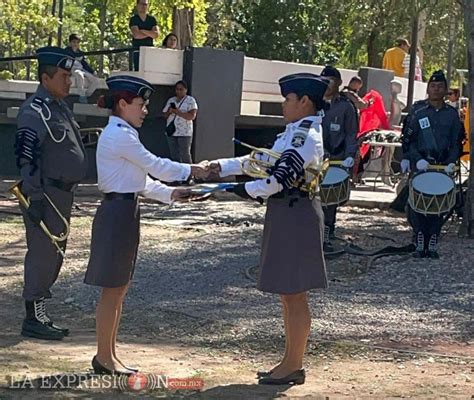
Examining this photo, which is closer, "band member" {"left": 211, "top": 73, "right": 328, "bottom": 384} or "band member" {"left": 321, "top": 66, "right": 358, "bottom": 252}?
"band member" {"left": 211, "top": 73, "right": 328, "bottom": 384}

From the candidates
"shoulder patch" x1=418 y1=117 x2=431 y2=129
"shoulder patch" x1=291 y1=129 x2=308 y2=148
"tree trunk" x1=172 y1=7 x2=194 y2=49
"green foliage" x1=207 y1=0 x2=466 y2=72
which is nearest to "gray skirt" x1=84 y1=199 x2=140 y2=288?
"shoulder patch" x1=291 y1=129 x2=308 y2=148

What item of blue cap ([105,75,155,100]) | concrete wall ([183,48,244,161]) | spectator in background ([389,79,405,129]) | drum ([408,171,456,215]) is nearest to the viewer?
blue cap ([105,75,155,100])

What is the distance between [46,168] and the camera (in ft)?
25.7

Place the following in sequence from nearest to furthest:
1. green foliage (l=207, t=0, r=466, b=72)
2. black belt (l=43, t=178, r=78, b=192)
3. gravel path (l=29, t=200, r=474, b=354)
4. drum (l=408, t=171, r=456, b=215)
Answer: black belt (l=43, t=178, r=78, b=192) → gravel path (l=29, t=200, r=474, b=354) → drum (l=408, t=171, r=456, b=215) → green foliage (l=207, t=0, r=466, b=72)

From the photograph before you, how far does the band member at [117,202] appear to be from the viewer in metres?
6.75

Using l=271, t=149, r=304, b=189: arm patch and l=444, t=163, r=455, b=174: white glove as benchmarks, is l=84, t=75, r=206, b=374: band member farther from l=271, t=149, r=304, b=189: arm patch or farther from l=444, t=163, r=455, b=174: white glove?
l=444, t=163, r=455, b=174: white glove

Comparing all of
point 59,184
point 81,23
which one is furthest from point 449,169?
point 81,23

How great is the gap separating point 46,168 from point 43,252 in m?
0.62

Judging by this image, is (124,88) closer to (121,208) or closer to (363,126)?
(121,208)

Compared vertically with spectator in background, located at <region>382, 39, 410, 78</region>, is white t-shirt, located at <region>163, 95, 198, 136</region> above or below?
below

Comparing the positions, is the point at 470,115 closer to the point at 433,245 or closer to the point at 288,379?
the point at 433,245

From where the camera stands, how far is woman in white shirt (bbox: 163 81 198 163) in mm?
18922

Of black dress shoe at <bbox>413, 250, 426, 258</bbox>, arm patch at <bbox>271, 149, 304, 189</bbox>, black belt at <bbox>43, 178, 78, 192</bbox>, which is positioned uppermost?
arm patch at <bbox>271, 149, 304, 189</bbox>

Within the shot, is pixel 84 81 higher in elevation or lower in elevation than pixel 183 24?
lower
